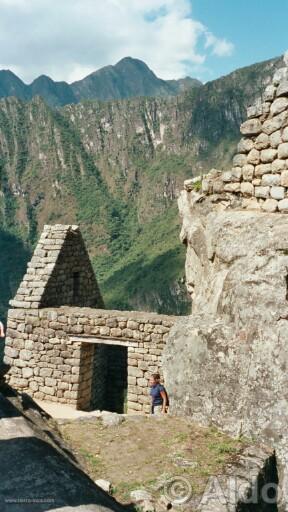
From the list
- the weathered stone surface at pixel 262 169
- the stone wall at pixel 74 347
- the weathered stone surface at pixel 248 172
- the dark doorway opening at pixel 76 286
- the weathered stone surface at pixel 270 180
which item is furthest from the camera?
the dark doorway opening at pixel 76 286

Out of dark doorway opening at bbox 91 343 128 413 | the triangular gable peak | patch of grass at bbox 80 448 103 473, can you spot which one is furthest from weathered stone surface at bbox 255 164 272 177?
dark doorway opening at bbox 91 343 128 413

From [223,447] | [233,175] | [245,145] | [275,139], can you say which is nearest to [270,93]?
[275,139]

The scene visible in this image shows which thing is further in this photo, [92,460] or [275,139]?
[275,139]

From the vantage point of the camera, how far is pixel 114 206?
150m

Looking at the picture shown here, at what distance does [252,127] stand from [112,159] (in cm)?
16604

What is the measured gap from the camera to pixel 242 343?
4262mm

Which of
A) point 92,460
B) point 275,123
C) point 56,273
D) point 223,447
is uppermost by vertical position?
point 275,123

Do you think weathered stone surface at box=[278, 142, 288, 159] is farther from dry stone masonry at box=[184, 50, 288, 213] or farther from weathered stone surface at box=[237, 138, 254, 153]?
weathered stone surface at box=[237, 138, 254, 153]

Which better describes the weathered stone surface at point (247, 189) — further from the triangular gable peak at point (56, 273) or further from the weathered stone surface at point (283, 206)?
the triangular gable peak at point (56, 273)

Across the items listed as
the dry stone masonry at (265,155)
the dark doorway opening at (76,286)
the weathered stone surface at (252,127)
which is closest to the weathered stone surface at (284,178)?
the dry stone masonry at (265,155)

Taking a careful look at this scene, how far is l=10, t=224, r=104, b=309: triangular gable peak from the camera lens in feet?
34.2

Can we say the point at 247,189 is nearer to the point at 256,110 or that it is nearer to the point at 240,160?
the point at 240,160

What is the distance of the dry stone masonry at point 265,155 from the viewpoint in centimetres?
523

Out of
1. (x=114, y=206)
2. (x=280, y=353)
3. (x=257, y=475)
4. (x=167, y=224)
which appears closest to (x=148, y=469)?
(x=257, y=475)
